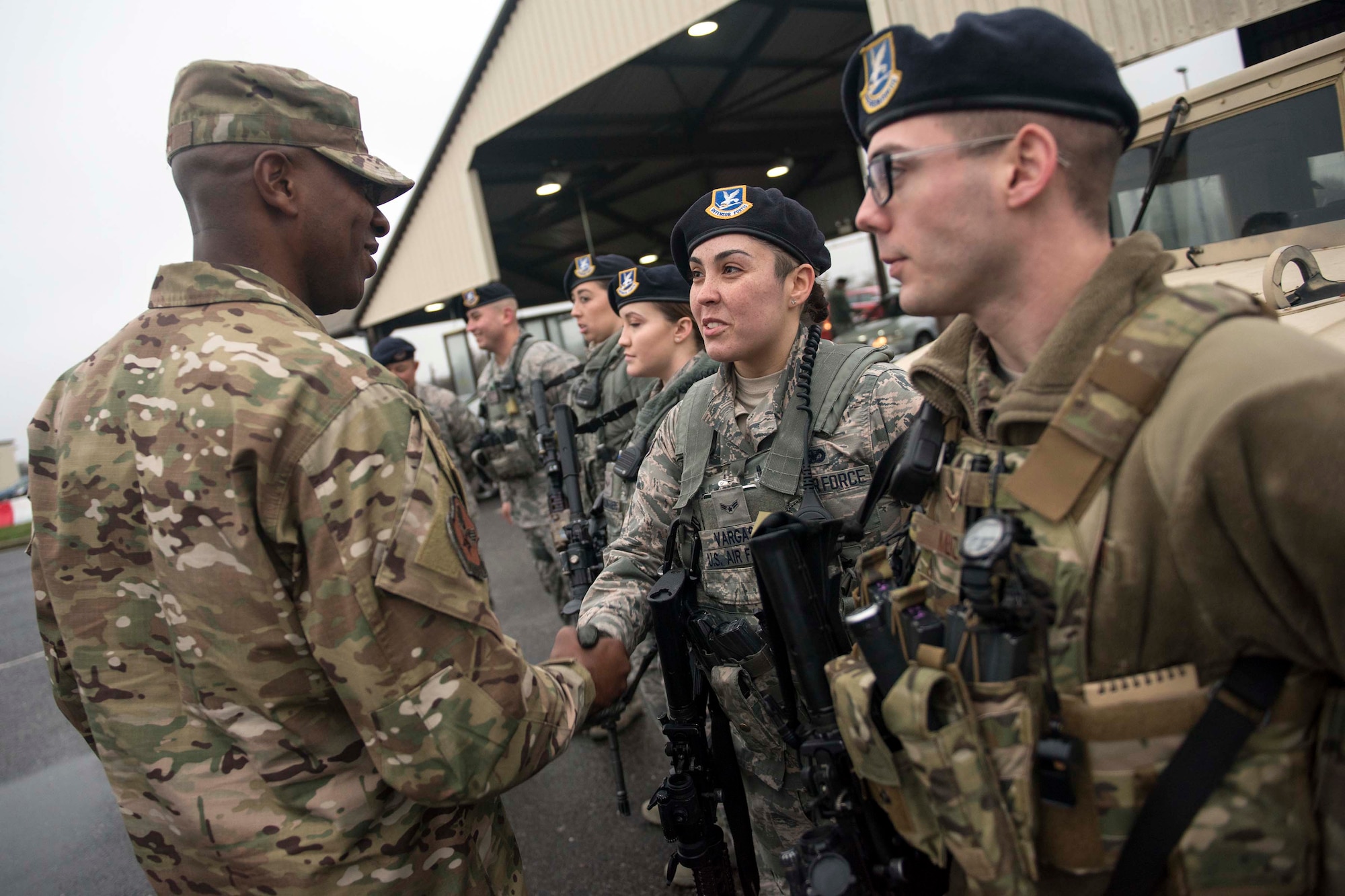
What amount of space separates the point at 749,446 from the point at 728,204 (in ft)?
2.36

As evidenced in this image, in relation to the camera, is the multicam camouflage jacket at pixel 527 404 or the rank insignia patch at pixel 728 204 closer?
the rank insignia patch at pixel 728 204

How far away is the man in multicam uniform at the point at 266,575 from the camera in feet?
3.93

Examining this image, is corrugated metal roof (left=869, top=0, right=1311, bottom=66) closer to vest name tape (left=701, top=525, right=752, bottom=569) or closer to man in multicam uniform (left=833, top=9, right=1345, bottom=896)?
vest name tape (left=701, top=525, right=752, bottom=569)

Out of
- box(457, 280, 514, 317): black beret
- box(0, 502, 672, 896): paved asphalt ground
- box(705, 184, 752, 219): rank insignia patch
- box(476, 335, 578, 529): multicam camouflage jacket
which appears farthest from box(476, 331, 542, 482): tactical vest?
box(705, 184, 752, 219): rank insignia patch

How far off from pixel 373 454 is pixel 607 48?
751 cm

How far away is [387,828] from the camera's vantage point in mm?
1333

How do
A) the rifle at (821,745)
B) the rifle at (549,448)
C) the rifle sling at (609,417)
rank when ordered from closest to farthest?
the rifle at (821,745)
the rifle at (549,448)
the rifle sling at (609,417)

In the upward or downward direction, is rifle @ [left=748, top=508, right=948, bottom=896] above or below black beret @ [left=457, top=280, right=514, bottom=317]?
below

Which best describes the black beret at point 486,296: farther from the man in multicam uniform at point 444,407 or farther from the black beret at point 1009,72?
the black beret at point 1009,72

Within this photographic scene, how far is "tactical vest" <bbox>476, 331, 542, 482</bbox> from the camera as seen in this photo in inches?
196

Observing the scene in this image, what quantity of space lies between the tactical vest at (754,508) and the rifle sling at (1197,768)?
88cm

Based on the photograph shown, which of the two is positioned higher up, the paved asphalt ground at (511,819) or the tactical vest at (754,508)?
the tactical vest at (754,508)

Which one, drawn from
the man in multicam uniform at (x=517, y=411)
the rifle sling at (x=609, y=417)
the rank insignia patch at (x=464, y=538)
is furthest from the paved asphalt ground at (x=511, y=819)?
the rank insignia patch at (x=464, y=538)

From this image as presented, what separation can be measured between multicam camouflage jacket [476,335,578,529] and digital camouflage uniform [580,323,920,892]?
8.98ft
